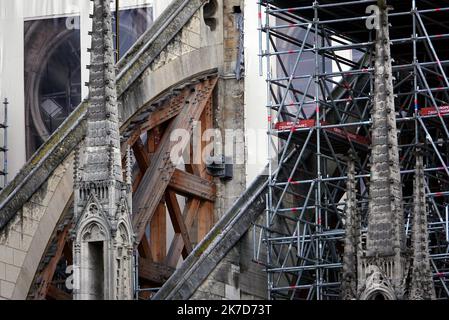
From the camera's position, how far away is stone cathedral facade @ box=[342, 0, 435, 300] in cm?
3941

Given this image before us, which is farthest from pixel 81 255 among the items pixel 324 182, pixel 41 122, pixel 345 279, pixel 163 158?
pixel 41 122

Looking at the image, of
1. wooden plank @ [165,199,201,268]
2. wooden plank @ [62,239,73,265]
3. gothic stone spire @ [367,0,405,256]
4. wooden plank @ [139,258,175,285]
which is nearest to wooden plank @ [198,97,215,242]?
wooden plank @ [165,199,201,268]

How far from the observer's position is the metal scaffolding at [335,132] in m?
47.1

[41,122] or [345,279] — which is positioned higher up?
[41,122]

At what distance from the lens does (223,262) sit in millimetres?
47656

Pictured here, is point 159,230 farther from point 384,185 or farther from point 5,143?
point 384,185

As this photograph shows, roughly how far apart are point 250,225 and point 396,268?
9.08 meters

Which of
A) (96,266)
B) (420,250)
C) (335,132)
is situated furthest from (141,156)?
(420,250)

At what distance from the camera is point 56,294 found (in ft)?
162

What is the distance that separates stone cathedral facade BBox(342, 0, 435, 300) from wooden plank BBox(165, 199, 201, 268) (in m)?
11.0

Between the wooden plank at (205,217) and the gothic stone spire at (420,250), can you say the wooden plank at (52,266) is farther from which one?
the gothic stone spire at (420,250)
